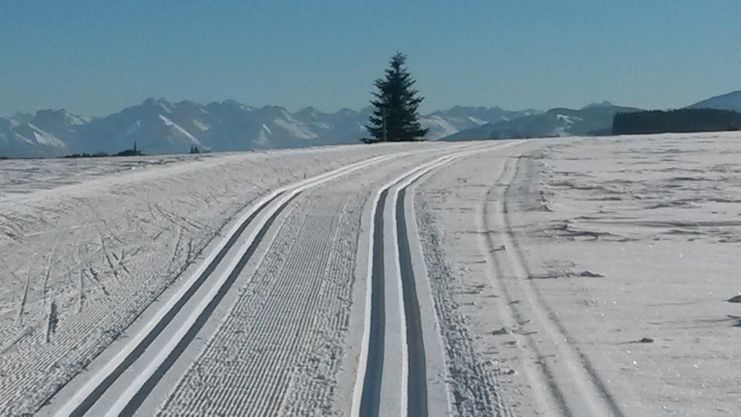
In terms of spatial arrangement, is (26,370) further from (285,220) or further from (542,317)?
(285,220)

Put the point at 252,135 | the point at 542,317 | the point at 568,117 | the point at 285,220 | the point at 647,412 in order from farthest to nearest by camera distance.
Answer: the point at 568,117, the point at 252,135, the point at 285,220, the point at 542,317, the point at 647,412

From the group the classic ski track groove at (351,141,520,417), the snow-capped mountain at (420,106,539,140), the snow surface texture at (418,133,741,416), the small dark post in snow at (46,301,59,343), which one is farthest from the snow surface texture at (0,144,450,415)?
the snow-capped mountain at (420,106,539,140)

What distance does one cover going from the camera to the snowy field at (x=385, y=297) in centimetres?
678

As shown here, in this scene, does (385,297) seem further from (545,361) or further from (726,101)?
(726,101)

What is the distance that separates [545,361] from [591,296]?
238 cm

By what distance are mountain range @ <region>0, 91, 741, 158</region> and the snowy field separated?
47.1 metres

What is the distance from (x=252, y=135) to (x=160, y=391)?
84.0 meters

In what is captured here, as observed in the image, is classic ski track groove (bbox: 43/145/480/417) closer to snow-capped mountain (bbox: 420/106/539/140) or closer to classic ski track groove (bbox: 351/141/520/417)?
classic ski track groove (bbox: 351/141/520/417)

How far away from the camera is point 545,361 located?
742cm

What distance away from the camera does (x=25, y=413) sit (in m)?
6.38

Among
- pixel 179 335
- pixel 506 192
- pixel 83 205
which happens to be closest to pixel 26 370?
pixel 179 335

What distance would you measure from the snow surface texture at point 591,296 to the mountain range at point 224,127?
154ft

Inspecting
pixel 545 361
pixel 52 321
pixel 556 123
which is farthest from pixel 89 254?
pixel 556 123

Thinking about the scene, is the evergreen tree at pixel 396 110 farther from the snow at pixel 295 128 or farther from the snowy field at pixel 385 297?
the snowy field at pixel 385 297
